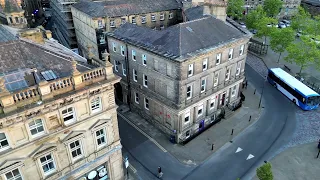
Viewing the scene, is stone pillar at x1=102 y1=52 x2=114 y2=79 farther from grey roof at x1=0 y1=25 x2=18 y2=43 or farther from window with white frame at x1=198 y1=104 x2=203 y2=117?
window with white frame at x1=198 y1=104 x2=203 y2=117

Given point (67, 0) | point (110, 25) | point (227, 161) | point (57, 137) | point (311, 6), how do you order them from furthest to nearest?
1. point (311, 6)
2. point (67, 0)
3. point (110, 25)
4. point (227, 161)
5. point (57, 137)

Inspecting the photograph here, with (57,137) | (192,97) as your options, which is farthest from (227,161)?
(57,137)

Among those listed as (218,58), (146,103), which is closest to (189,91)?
(218,58)

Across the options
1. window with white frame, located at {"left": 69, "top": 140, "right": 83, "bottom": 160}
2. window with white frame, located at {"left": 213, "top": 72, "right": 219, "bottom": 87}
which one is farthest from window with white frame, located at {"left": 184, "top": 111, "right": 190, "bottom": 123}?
window with white frame, located at {"left": 69, "top": 140, "right": 83, "bottom": 160}

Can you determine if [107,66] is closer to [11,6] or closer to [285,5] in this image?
[11,6]

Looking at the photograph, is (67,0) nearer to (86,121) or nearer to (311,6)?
(86,121)

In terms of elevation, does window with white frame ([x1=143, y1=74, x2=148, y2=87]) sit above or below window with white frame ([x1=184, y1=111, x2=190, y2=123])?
above

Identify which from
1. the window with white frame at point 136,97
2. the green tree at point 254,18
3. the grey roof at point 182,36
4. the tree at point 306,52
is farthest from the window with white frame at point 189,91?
the green tree at point 254,18

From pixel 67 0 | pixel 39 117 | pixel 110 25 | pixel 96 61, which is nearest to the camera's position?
pixel 39 117
